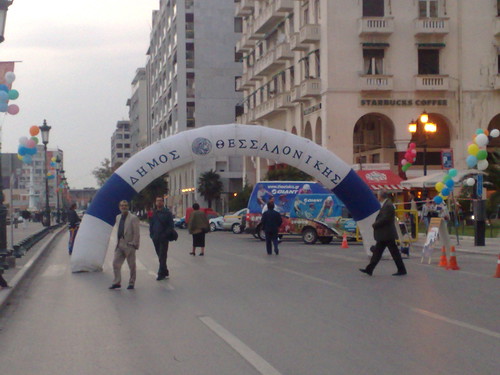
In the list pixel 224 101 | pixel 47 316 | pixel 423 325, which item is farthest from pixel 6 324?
pixel 224 101

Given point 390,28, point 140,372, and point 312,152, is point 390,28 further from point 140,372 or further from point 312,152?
point 140,372

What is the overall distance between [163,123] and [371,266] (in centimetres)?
8576

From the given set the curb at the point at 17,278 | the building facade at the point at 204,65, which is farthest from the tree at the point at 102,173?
the curb at the point at 17,278

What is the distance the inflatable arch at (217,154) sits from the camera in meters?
20.4

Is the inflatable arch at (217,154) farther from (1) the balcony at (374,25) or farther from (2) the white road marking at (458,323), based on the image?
(1) the balcony at (374,25)

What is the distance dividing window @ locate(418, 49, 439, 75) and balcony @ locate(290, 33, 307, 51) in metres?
7.57

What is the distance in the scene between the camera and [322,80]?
157 feet

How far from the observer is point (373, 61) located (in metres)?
47.5

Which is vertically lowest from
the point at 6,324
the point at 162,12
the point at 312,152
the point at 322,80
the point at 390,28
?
the point at 6,324

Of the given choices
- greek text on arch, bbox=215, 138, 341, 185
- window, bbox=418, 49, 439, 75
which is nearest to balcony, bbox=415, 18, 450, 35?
window, bbox=418, 49, 439, 75

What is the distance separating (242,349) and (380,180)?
34171 mm

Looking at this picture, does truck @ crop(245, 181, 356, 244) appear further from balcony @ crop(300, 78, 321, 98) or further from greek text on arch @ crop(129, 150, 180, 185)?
balcony @ crop(300, 78, 321, 98)

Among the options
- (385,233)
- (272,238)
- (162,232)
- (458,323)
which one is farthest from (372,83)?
(458,323)

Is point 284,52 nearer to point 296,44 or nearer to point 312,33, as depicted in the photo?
point 296,44
